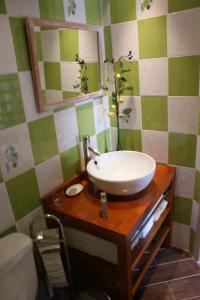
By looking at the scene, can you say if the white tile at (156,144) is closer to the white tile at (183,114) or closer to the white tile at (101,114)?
the white tile at (183,114)

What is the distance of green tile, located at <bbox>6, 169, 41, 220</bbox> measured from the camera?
1.17 meters

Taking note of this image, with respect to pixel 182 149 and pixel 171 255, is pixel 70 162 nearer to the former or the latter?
pixel 182 149

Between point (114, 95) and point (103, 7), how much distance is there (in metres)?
0.56

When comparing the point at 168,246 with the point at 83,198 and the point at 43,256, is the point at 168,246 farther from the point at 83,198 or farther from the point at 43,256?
the point at 43,256

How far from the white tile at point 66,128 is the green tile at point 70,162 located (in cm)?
4

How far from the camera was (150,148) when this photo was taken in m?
1.72

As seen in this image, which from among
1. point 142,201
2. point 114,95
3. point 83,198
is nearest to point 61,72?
point 114,95

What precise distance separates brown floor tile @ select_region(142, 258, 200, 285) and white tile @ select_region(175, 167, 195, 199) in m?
0.52

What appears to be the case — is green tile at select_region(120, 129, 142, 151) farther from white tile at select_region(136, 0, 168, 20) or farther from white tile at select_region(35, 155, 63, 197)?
white tile at select_region(136, 0, 168, 20)

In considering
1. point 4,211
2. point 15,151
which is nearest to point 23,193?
point 4,211

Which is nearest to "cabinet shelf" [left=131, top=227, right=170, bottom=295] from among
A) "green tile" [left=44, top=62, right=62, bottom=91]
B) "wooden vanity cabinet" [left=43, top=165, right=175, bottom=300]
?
"wooden vanity cabinet" [left=43, top=165, right=175, bottom=300]

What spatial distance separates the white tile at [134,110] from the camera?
1.65 metres

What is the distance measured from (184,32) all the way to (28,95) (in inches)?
36.1

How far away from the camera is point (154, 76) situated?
153 centimetres
